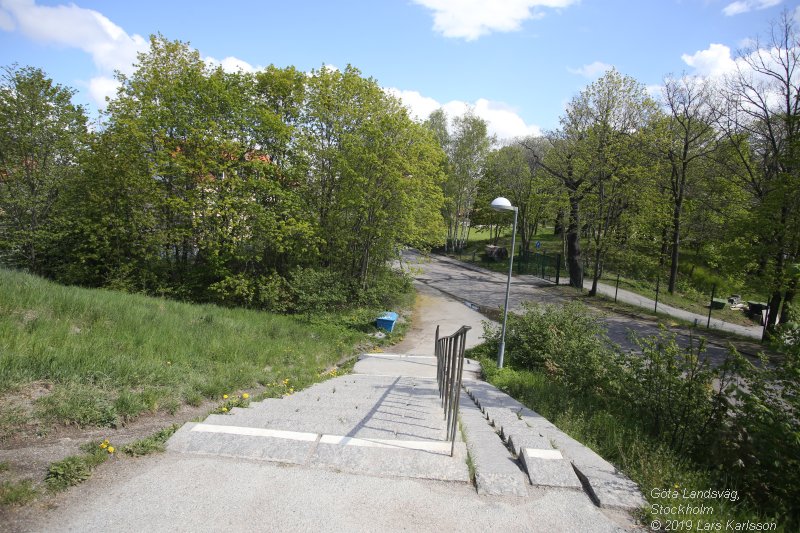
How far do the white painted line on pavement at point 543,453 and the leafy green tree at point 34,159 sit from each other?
734 inches

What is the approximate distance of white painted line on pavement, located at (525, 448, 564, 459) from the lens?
3.65 meters

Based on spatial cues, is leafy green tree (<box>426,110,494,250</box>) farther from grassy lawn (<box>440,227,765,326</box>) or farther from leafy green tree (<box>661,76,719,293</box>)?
leafy green tree (<box>661,76,719,293</box>)

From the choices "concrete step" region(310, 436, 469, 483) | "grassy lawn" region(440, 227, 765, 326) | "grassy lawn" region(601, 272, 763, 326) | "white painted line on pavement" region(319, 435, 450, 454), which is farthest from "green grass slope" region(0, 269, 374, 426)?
"grassy lawn" region(601, 272, 763, 326)

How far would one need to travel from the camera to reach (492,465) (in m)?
3.56

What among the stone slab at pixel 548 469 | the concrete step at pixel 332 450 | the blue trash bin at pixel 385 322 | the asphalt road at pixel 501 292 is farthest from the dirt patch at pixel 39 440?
the asphalt road at pixel 501 292

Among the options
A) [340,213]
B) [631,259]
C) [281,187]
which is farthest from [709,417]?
[631,259]

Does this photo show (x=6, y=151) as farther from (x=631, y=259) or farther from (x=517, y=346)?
(x=631, y=259)

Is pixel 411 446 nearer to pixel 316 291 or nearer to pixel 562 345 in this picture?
pixel 562 345

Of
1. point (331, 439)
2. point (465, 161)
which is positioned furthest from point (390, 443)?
point (465, 161)

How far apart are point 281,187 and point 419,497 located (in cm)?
1553

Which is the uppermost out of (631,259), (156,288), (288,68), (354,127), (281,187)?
(288,68)

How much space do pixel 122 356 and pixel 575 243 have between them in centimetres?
2284

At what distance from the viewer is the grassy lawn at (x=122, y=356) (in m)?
4.43

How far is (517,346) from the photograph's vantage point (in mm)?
10844
